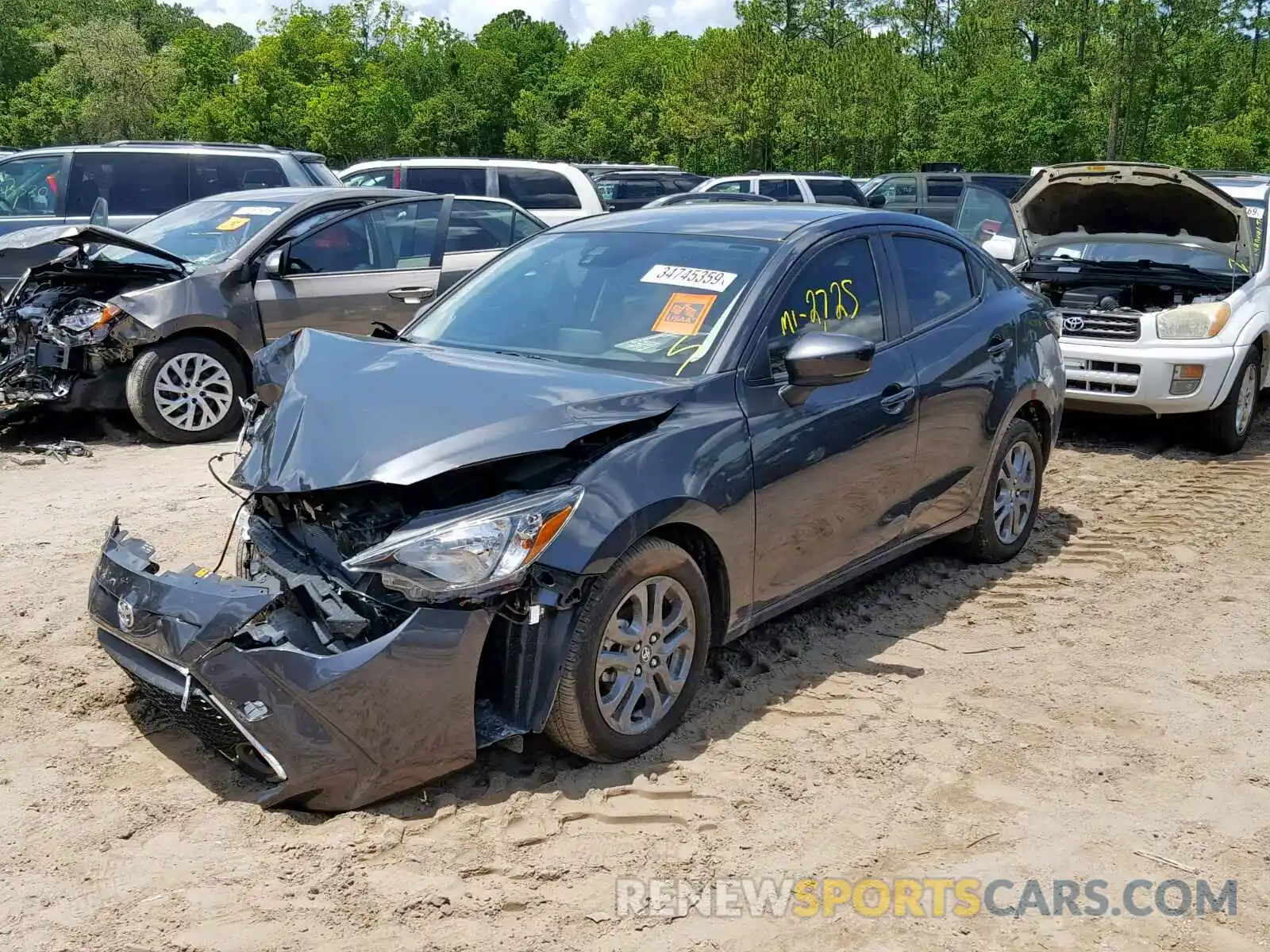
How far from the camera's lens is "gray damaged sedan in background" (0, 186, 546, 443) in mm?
7988

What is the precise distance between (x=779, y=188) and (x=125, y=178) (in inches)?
470

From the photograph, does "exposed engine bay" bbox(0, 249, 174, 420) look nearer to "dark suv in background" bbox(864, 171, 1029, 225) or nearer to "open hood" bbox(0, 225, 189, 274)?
"open hood" bbox(0, 225, 189, 274)

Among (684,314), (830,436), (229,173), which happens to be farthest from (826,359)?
(229,173)

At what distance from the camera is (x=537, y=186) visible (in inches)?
582

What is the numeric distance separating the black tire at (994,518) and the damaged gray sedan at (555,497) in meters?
0.61

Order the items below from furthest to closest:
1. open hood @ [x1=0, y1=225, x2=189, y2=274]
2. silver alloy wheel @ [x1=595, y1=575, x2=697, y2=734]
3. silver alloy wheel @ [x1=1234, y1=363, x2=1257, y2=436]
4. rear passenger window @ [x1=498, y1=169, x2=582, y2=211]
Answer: rear passenger window @ [x1=498, y1=169, x2=582, y2=211]
silver alloy wheel @ [x1=1234, y1=363, x2=1257, y2=436]
open hood @ [x1=0, y1=225, x2=189, y2=274]
silver alloy wheel @ [x1=595, y1=575, x2=697, y2=734]

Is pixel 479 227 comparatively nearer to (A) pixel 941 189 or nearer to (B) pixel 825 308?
(B) pixel 825 308

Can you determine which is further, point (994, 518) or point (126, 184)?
point (126, 184)

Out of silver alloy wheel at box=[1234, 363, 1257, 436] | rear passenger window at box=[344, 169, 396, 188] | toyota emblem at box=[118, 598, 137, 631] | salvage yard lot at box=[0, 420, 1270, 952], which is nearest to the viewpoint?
salvage yard lot at box=[0, 420, 1270, 952]

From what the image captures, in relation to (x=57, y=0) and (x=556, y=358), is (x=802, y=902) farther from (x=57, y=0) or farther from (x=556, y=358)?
(x=57, y=0)

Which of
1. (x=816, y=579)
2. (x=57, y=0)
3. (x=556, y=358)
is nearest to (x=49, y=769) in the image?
(x=556, y=358)

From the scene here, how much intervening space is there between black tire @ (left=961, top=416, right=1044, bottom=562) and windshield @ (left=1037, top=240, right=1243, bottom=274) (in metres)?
3.96

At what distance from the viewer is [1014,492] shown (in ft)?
20.6

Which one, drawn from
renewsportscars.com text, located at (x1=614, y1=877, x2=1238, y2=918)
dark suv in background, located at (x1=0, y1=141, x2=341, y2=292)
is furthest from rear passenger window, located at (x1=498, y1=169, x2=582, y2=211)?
renewsportscars.com text, located at (x1=614, y1=877, x2=1238, y2=918)
